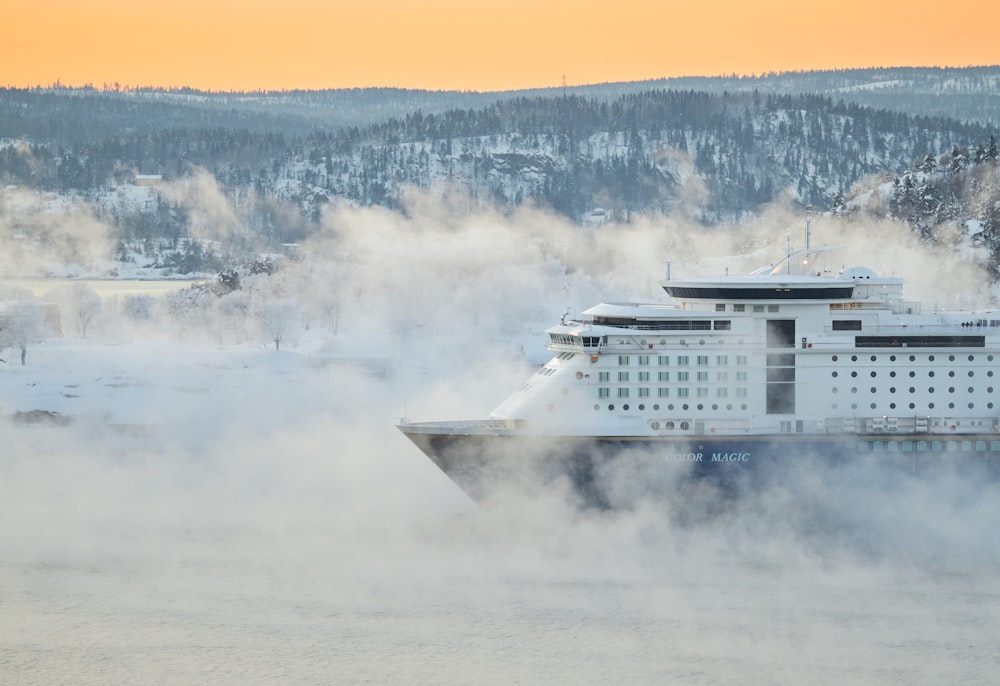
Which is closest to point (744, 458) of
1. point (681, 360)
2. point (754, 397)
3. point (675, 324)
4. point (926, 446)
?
point (754, 397)

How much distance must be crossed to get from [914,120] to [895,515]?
5580 inches

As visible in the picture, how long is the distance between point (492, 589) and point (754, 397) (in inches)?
319

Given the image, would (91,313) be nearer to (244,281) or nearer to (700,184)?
(244,281)

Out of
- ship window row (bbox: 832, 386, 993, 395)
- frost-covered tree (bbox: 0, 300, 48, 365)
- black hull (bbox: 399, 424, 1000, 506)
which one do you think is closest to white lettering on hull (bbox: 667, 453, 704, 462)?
black hull (bbox: 399, 424, 1000, 506)

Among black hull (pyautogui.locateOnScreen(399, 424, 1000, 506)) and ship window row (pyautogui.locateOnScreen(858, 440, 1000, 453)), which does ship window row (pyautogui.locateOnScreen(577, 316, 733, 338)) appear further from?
ship window row (pyautogui.locateOnScreen(858, 440, 1000, 453))

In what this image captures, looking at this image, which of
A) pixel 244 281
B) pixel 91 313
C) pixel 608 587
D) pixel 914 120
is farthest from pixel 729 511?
pixel 914 120

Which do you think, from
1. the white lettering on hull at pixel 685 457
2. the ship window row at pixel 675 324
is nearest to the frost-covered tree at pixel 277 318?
the ship window row at pixel 675 324

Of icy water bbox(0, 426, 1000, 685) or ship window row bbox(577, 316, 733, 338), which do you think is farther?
ship window row bbox(577, 316, 733, 338)

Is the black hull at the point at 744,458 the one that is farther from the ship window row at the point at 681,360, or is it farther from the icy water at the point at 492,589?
the ship window row at the point at 681,360

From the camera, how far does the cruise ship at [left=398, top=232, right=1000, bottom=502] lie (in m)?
38.5

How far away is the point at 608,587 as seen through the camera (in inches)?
1355

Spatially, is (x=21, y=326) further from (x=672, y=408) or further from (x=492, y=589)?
(x=492, y=589)

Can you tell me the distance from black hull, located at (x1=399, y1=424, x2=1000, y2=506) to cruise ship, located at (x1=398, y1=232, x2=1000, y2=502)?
30mm

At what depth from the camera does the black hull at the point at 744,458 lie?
38.4 metres
